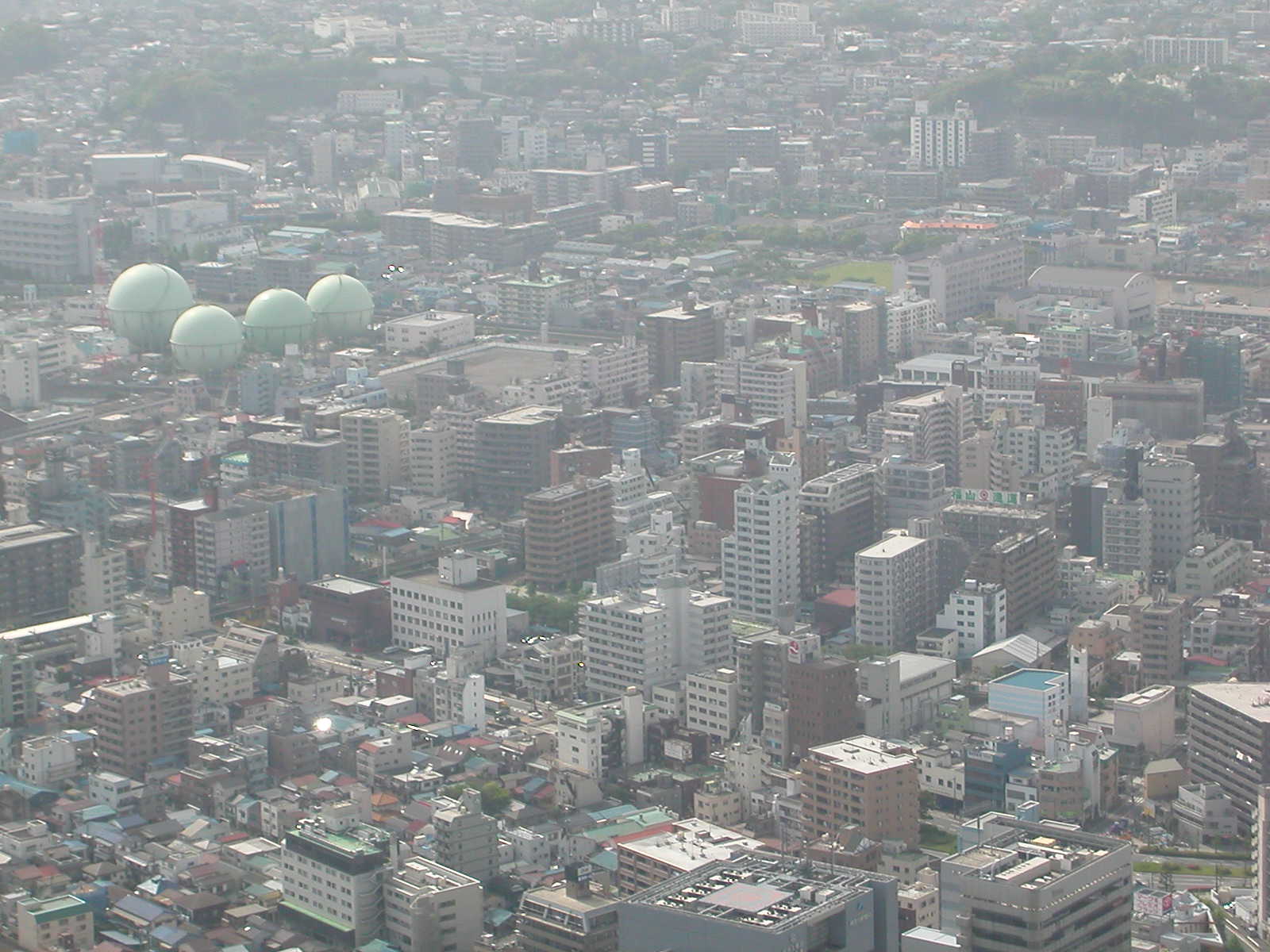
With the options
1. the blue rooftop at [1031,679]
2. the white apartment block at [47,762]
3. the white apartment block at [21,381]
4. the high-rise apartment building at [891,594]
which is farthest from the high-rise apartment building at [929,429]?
the white apartment block at [21,381]

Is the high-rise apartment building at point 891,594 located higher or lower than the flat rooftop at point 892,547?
lower

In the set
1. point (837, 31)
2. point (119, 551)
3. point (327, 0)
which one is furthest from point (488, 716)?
point (327, 0)

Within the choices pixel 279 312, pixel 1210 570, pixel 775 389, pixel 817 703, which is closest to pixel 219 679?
pixel 817 703

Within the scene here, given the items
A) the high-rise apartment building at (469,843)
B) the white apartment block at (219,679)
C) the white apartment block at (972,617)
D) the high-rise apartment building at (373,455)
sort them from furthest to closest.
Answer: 1. the high-rise apartment building at (373,455)
2. the white apartment block at (972,617)
3. the white apartment block at (219,679)
4. the high-rise apartment building at (469,843)

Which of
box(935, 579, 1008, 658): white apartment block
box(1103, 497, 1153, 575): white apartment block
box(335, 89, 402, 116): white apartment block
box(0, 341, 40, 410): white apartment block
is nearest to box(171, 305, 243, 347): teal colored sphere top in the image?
box(0, 341, 40, 410): white apartment block

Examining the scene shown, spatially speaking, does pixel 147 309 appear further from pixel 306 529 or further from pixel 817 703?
pixel 817 703

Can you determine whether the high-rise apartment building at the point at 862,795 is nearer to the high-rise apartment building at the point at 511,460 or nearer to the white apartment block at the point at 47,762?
the white apartment block at the point at 47,762

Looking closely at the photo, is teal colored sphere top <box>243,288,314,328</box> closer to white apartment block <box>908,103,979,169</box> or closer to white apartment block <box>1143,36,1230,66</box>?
white apartment block <box>908,103,979,169</box>
